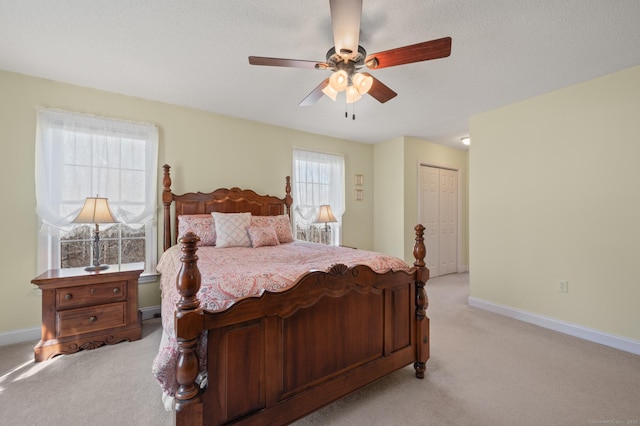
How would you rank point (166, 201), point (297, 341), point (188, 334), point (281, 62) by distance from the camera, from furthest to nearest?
point (166, 201), point (281, 62), point (297, 341), point (188, 334)

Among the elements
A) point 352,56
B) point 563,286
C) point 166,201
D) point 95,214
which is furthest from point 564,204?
point 95,214

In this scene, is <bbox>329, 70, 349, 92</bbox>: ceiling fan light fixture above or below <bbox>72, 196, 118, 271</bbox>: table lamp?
above

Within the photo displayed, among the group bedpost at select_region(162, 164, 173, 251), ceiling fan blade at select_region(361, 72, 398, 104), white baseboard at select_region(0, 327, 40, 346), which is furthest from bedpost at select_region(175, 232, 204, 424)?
white baseboard at select_region(0, 327, 40, 346)

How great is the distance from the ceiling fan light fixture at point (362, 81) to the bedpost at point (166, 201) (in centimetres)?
236

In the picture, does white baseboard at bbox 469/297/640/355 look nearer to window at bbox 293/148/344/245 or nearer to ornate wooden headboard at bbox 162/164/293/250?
window at bbox 293/148/344/245

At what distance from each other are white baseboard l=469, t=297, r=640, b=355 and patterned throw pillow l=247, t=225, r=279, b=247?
2744 mm

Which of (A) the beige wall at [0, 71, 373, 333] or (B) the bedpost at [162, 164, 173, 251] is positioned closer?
(A) the beige wall at [0, 71, 373, 333]

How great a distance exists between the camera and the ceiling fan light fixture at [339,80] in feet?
6.11

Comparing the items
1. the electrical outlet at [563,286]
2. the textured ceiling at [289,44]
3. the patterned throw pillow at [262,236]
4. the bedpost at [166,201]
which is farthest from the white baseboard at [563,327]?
the bedpost at [166,201]

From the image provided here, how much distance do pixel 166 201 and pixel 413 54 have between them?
2.91 m

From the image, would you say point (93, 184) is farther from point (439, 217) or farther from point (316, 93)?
point (439, 217)

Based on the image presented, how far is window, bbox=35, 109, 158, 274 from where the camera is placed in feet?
8.82

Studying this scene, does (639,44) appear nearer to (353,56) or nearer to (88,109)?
(353,56)

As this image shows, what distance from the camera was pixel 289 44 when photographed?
6.96 ft
